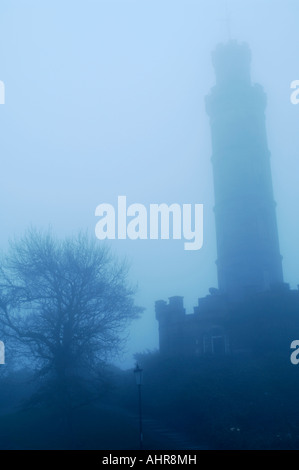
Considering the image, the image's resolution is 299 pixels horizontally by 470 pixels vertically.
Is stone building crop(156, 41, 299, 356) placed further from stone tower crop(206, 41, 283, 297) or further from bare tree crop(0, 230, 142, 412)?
bare tree crop(0, 230, 142, 412)

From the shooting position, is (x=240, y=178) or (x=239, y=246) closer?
(x=239, y=246)

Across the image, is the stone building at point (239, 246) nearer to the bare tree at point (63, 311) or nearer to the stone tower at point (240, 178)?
the stone tower at point (240, 178)

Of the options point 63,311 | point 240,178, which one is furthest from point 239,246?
point 63,311

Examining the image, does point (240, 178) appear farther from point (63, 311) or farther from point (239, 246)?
point (63, 311)

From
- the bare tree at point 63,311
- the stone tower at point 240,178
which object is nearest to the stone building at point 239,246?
the stone tower at point 240,178

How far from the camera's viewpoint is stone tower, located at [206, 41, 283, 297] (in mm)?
44625

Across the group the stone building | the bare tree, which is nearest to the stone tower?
the stone building

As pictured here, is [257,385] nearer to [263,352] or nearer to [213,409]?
[213,409]

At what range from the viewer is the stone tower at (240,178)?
146 ft

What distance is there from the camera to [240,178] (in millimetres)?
47094

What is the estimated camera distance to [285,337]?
33.9 m
